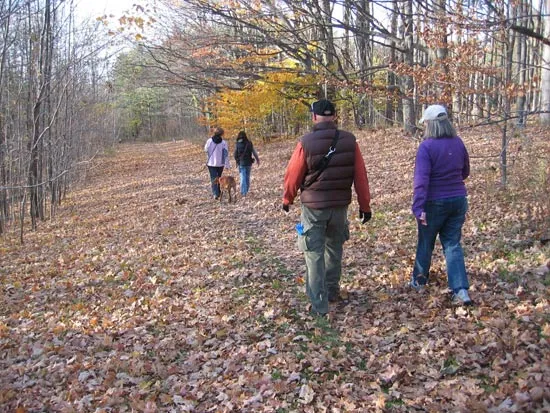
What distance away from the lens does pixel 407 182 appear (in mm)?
12906

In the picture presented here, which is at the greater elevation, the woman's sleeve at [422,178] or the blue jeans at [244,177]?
the woman's sleeve at [422,178]

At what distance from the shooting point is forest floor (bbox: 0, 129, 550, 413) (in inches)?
167

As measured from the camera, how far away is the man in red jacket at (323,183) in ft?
17.0

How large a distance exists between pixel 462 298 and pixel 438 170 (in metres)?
1.40

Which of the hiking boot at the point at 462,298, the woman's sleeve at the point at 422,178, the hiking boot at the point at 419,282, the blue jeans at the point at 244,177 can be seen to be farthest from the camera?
the blue jeans at the point at 244,177

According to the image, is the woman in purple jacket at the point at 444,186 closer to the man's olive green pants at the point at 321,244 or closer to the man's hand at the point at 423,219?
the man's hand at the point at 423,219

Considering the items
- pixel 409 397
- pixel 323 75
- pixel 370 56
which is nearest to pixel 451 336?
pixel 409 397

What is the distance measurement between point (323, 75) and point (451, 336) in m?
13.4

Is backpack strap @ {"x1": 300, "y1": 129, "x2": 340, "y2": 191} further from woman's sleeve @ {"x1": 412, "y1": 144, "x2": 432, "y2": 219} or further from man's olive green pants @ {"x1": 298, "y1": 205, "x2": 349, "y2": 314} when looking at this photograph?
woman's sleeve @ {"x1": 412, "y1": 144, "x2": 432, "y2": 219}

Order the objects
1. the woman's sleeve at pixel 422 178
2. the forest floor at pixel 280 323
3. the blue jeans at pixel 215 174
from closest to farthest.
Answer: the forest floor at pixel 280 323 < the woman's sleeve at pixel 422 178 < the blue jeans at pixel 215 174

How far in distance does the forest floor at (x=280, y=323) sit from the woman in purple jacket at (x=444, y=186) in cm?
52

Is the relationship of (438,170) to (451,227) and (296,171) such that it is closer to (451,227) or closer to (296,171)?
(451,227)

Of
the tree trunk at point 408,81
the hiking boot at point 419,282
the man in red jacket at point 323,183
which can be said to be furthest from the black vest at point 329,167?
the tree trunk at point 408,81

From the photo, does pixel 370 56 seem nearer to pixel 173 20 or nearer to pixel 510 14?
pixel 173 20
